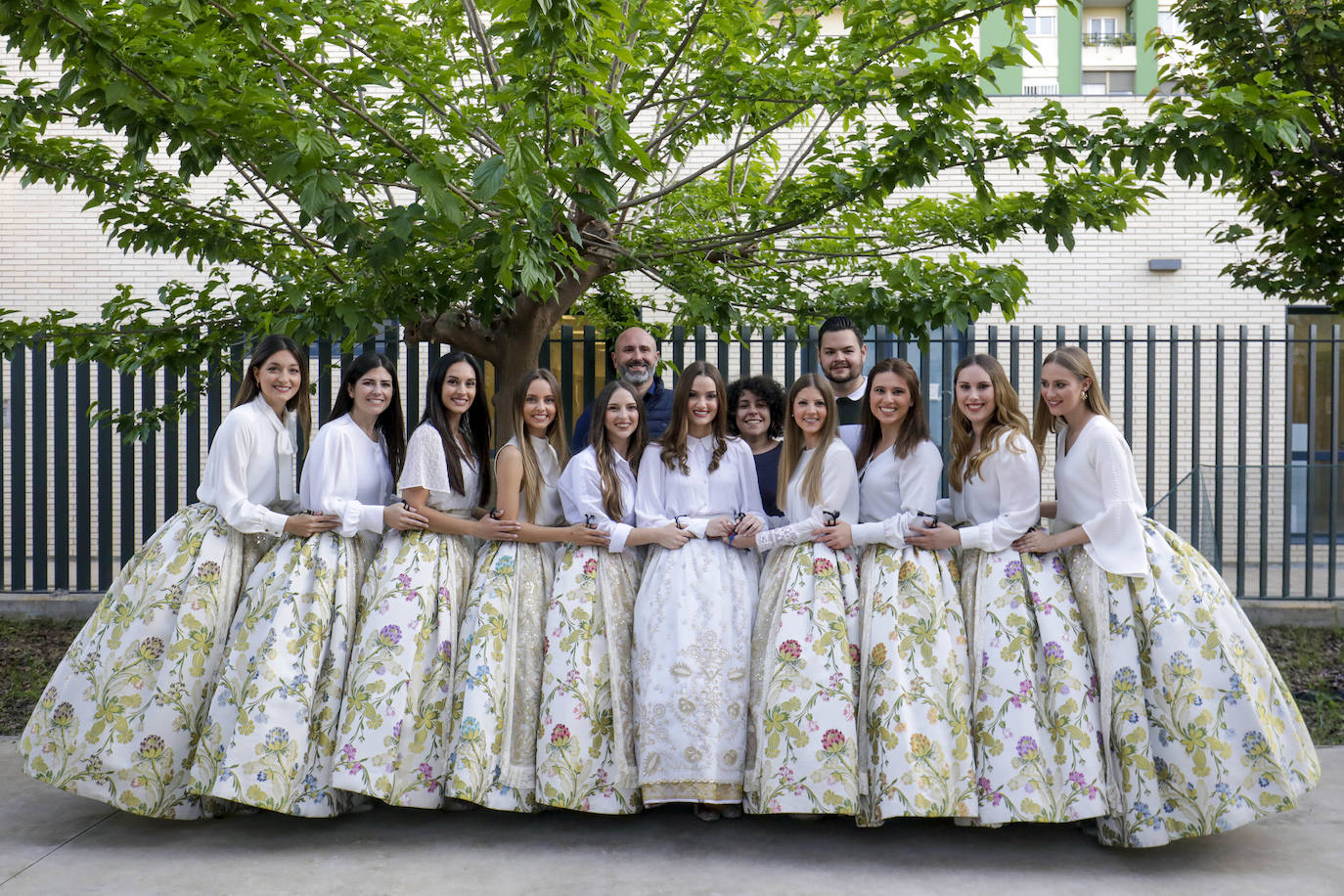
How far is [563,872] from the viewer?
12.0 feet

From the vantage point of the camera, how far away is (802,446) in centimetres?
429

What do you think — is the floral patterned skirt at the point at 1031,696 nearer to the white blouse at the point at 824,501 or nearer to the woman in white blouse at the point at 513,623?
the white blouse at the point at 824,501

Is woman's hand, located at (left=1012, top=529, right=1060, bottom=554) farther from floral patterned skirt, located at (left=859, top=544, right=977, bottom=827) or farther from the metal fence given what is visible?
the metal fence

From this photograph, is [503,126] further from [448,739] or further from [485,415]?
[448,739]

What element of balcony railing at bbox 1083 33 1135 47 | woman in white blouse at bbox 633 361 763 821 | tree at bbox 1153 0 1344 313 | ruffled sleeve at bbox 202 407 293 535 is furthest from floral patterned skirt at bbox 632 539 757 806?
balcony railing at bbox 1083 33 1135 47

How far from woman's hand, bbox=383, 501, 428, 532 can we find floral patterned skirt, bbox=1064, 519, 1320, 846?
2480 mm

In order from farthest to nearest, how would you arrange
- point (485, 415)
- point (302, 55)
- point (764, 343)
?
point (764, 343), point (485, 415), point (302, 55)

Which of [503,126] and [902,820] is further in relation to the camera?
[902,820]

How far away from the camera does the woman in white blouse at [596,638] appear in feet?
13.0

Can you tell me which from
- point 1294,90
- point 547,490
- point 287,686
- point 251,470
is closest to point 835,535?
point 547,490

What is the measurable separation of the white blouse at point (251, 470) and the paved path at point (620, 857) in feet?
3.84

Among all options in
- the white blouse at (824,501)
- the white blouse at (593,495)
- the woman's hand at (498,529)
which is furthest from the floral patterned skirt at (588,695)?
the white blouse at (824,501)

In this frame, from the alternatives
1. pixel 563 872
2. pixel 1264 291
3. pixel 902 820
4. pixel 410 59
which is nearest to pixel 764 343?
pixel 1264 291

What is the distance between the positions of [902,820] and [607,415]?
1.94m
